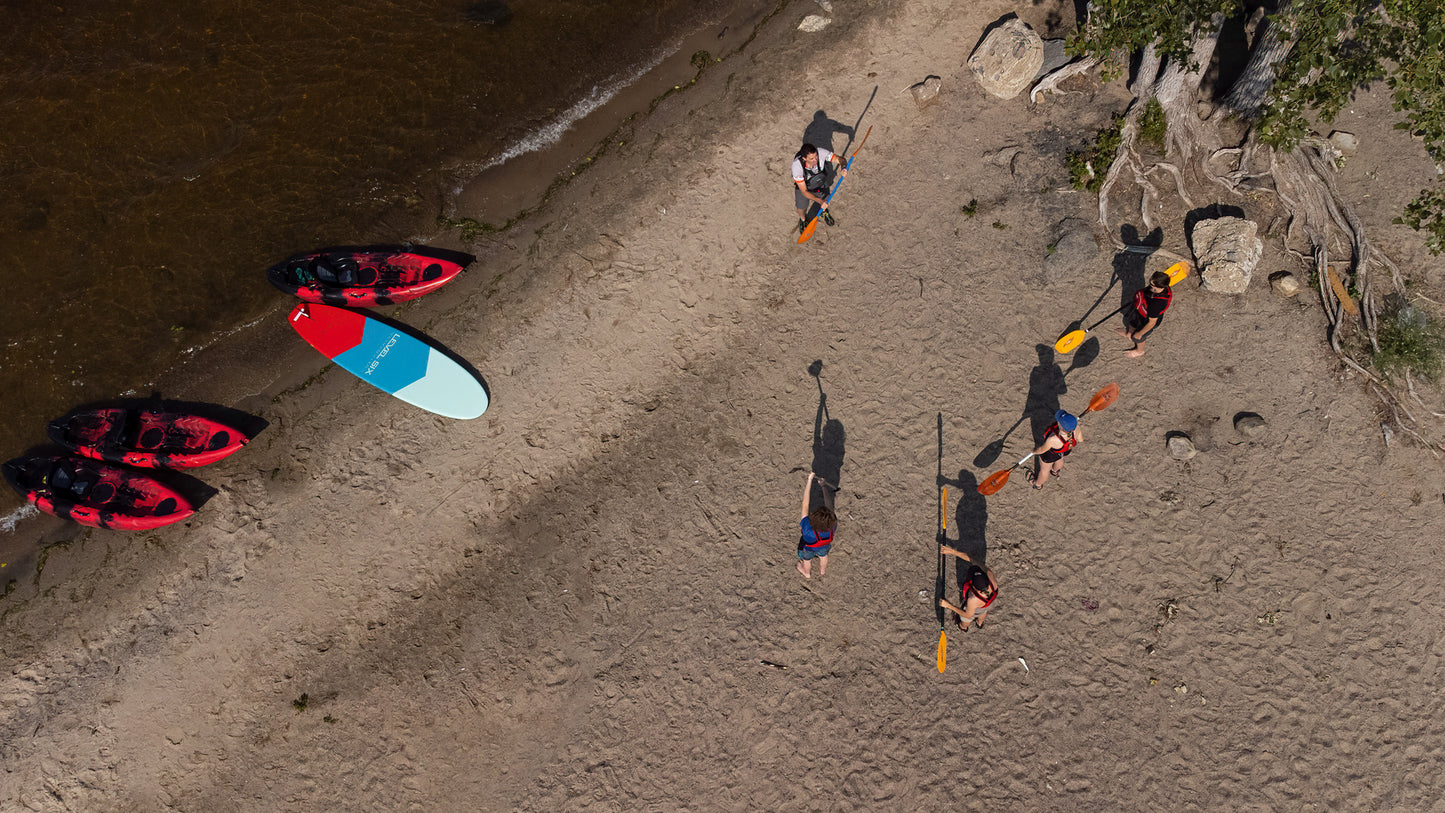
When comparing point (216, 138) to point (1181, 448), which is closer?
point (1181, 448)

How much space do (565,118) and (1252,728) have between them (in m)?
14.9

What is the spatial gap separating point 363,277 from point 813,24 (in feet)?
31.9

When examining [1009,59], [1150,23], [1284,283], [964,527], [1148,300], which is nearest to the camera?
[1150,23]

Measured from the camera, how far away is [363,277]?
11.4 meters

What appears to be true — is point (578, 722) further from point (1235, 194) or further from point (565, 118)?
point (1235, 194)

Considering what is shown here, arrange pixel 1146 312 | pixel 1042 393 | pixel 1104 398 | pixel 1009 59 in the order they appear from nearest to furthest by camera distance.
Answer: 1. pixel 1146 312
2. pixel 1104 398
3. pixel 1042 393
4. pixel 1009 59

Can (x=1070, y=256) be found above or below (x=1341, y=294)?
above

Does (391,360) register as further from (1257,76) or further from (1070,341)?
(1257,76)

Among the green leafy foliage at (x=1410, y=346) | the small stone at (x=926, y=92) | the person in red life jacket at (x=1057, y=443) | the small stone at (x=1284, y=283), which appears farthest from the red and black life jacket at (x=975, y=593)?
the small stone at (x=926, y=92)

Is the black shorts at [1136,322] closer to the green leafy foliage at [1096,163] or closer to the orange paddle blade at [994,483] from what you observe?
the green leafy foliage at [1096,163]

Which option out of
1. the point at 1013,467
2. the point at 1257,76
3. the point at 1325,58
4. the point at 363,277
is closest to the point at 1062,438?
the point at 1013,467

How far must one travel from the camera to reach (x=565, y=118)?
1282cm

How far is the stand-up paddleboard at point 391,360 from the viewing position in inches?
424

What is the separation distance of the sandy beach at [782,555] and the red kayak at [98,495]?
44 centimetres
